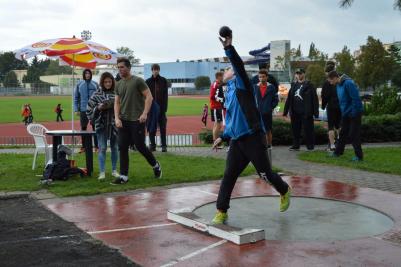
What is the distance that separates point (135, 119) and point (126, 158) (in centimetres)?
69

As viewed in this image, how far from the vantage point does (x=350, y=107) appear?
→ 11.6m

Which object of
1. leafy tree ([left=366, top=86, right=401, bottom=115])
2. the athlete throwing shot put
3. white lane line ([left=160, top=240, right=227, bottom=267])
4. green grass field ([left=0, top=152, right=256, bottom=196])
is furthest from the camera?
leafy tree ([left=366, top=86, right=401, bottom=115])

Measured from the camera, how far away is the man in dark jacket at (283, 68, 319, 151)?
44.7ft

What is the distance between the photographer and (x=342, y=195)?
807cm

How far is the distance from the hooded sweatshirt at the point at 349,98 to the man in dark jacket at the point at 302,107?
1777 millimetres

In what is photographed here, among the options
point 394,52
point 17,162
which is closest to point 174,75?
point 394,52

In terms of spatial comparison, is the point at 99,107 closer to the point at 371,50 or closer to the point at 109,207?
the point at 109,207

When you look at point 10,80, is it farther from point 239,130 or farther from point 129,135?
point 239,130

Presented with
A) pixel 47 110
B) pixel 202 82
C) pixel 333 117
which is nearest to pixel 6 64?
pixel 202 82

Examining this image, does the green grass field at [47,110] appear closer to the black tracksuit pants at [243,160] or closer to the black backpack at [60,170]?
the black backpack at [60,170]

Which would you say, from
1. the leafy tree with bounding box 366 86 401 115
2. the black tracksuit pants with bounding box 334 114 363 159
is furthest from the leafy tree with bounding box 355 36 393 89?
the black tracksuit pants with bounding box 334 114 363 159

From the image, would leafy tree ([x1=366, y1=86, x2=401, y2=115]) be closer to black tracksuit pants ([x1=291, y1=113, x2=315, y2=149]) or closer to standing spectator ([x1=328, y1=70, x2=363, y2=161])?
black tracksuit pants ([x1=291, y1=113, x2=315, y2=149])

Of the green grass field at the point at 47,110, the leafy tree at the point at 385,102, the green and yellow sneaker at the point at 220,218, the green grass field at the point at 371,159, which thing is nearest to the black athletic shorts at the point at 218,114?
the green grass field at the point at 371,159

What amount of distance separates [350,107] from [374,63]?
2028 inches
